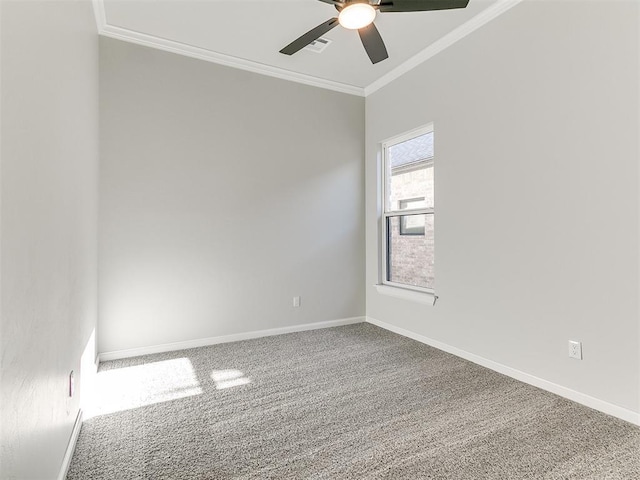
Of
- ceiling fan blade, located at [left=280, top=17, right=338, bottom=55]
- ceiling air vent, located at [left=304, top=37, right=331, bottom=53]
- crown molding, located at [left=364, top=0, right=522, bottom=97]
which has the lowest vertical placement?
ceiling fan blade, located at [left=280, top=17, right=338, bottom=55]

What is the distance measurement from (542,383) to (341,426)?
151 centimetres

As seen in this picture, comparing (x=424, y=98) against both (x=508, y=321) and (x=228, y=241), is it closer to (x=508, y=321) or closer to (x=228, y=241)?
(x=508, y=321)

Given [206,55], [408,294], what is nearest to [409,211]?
[408,294]

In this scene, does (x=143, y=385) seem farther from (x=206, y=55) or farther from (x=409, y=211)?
(x=206, y=55)

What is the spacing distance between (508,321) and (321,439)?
172 cm

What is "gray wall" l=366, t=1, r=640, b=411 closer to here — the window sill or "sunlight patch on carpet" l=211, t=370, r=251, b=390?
the window sill

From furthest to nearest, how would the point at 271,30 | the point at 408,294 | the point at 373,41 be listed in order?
the point at 408,294
the point at 271,30
the point at 373,41

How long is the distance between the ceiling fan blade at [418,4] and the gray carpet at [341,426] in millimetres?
2407

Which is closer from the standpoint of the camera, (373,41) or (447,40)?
(373,41)

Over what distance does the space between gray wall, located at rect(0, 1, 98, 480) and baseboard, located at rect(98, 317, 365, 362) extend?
110 centimetres

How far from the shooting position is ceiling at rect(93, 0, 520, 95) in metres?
2.79

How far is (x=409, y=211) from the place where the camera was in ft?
12.4

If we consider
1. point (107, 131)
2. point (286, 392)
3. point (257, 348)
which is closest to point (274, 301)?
point (257, 348)

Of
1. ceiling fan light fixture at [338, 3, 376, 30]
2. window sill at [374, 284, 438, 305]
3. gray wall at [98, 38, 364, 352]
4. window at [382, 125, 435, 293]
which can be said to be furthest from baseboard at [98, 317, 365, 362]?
ceiling fan light fixture at [338, 3, 376, 30]
